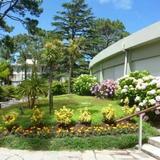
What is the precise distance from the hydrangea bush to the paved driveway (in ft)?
9.75

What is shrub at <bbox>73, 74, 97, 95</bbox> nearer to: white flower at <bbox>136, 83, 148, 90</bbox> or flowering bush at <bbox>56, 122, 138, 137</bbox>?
white flower at <bbox>136, 83, 148, 90</bbox>

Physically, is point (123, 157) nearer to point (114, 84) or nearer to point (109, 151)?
point (109, 151)

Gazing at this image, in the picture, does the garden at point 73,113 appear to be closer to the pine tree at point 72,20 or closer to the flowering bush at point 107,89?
the flowering bush at point 107,89

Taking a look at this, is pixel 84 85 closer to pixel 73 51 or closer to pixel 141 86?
pixel 141 86

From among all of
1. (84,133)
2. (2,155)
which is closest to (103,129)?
(84,133)

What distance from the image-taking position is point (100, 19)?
61625 mm

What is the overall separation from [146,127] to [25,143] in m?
3.45

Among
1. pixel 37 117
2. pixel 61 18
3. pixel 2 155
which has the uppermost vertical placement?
pixel 61 18

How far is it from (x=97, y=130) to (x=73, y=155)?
1.44m

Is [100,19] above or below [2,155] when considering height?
above

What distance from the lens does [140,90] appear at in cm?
1405

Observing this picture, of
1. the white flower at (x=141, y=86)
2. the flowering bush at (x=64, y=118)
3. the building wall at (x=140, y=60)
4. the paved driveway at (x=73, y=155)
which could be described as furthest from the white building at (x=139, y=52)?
the paved driveway at (x=73, y=155)

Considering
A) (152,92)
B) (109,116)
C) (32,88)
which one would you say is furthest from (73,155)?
(32,88)

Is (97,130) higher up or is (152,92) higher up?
(152,92)
